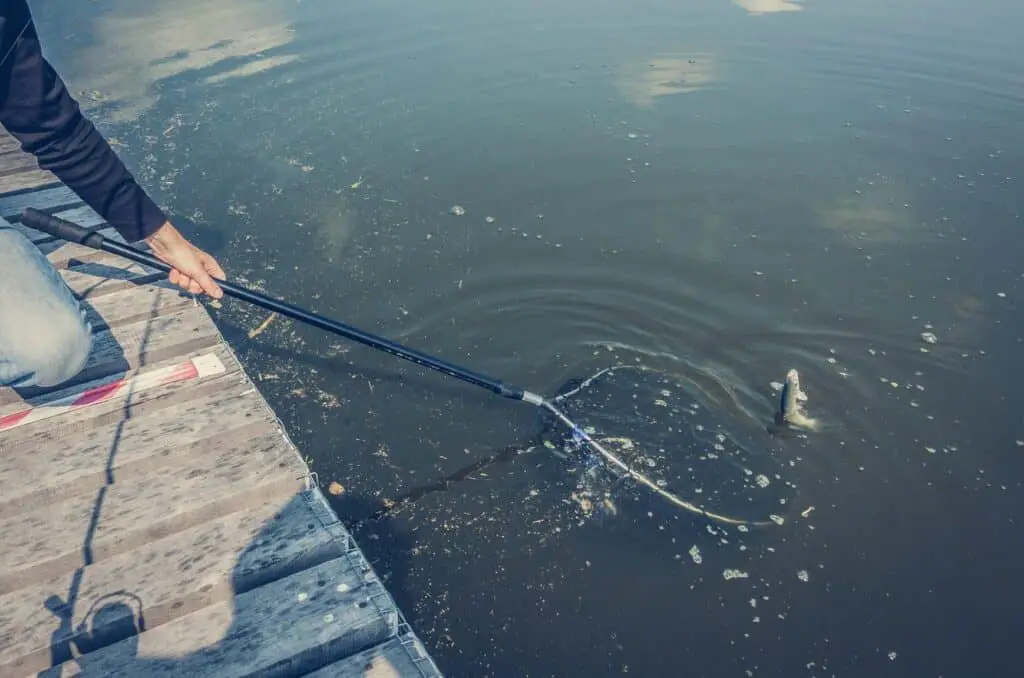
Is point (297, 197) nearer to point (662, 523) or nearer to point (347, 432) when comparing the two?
point (347, 432)

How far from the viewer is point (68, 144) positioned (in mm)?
3146

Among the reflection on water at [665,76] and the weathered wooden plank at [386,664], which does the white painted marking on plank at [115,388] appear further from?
the reflection on water at [665,76]

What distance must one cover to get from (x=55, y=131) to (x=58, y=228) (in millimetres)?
580

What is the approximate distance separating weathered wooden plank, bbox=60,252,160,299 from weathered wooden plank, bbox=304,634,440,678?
3185 millimetres

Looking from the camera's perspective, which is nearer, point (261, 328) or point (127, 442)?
point (127, 442)

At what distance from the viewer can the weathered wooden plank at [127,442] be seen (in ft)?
10.9

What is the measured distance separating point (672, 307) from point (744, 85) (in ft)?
17.5

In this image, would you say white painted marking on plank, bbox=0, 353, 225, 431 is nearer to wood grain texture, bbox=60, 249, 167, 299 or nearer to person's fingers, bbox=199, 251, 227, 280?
person's fingers, bbox=199, 251, 227, 280

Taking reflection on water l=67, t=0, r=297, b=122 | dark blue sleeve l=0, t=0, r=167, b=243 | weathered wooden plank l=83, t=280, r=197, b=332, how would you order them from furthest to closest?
reflection on water l=67, t=0, r=297, b=122 → weathered wooden plank l=83, t=280, r=197, b=332 → dark blue sleeve l=0, t=0, r=167, b=243

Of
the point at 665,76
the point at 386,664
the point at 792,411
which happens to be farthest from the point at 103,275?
the point at 665,76

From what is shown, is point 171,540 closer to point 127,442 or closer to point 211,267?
point 127,442

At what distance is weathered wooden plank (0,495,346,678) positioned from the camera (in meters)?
2.71

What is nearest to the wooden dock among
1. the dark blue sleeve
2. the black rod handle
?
the black rod handle

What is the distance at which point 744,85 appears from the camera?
9.83 m
